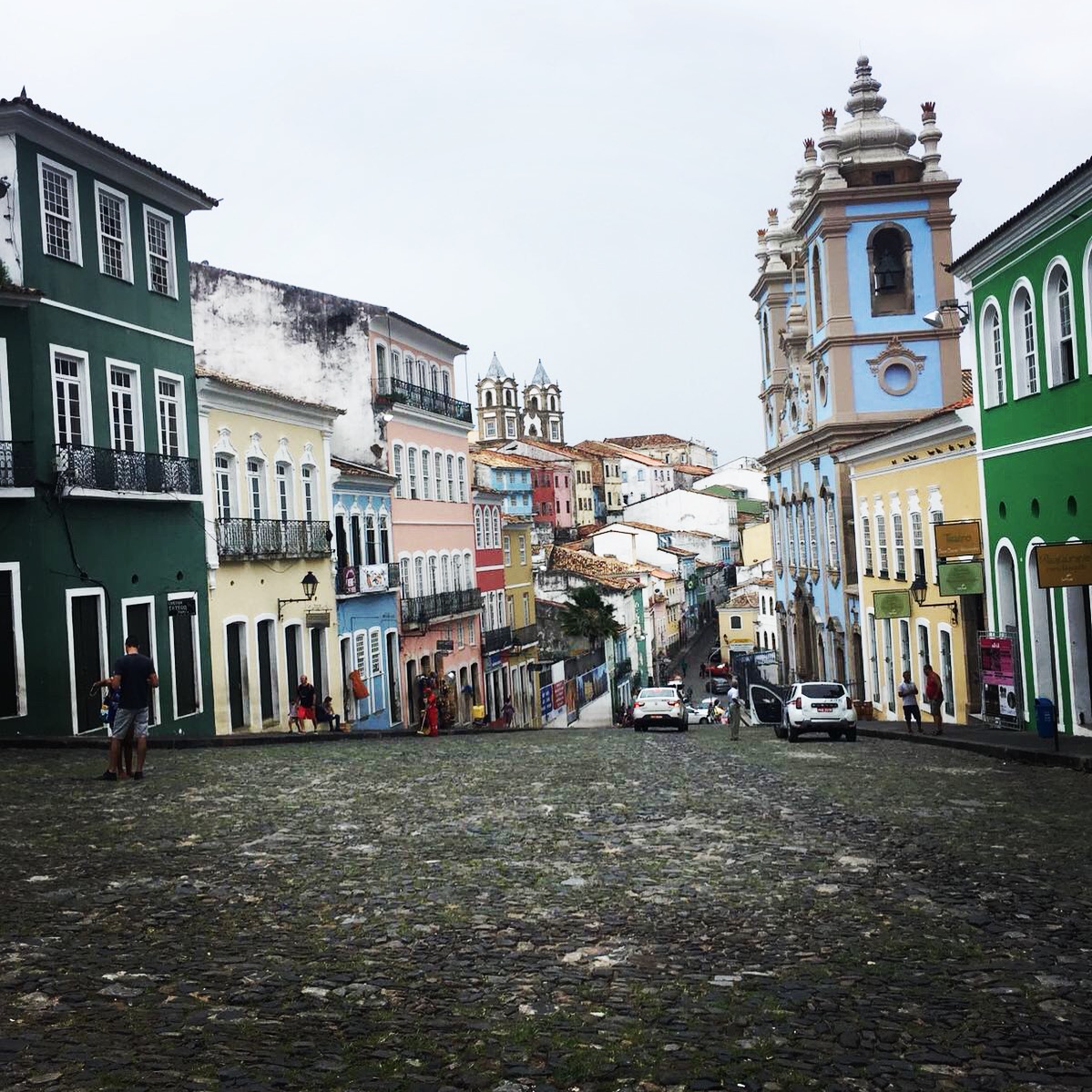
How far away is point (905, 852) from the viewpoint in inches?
444

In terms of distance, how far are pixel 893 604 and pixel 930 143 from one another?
774 inches

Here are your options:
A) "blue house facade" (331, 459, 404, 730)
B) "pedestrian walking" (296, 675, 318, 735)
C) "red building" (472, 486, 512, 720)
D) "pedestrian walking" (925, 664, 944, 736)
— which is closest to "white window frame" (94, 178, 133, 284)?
"pedestrian walking" (296, 675, 318, 735)

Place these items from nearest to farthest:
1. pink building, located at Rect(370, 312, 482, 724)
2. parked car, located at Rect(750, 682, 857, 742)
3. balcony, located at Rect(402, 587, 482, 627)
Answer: parked car, located at Rect(750, 682, 857, 742)
balcony, located at Rect(402, 587, 482, 627)
pink building, located at Rect(370, 312, 482, 724)

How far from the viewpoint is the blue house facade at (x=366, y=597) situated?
121ft

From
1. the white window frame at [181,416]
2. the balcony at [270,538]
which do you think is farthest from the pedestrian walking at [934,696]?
the white window frame at [181,416]

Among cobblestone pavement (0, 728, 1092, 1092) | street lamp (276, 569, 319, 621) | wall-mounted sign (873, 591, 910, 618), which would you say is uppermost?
street lamp (276, 569, 319, 621)

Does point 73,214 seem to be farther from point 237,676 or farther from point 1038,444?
point 1038,444

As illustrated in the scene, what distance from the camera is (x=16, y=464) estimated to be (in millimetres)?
21266

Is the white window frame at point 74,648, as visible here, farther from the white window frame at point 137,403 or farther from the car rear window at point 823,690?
the car rear window at point 823,690

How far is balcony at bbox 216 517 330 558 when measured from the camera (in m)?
29.3

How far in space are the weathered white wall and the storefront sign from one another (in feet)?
69.1

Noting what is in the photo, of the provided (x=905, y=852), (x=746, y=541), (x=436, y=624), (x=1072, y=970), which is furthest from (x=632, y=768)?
(x=746, y=541)

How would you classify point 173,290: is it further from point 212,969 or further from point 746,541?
point 746,541

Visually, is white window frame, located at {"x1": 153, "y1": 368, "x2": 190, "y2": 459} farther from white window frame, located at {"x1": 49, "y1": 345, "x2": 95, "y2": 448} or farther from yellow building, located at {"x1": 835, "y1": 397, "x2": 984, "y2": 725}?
yellow building, located at {"x1": 835, "y1": 397, "x2": 984, "y2": 725}
